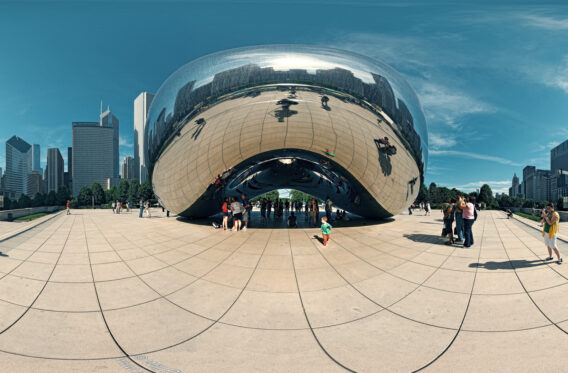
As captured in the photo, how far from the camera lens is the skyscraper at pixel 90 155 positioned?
158125 mm

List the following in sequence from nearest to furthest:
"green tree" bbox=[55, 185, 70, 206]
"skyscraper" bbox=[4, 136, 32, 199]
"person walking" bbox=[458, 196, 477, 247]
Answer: "person walking" bbox=[458, 196, 477, 247] → "green tree" bbox=[55, 185, 70, 206] → "skyscraper" bbox=[4, 136, 32, 199]

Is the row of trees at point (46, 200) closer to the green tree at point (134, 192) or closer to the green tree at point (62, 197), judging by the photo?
the green tree at point (62, 197)

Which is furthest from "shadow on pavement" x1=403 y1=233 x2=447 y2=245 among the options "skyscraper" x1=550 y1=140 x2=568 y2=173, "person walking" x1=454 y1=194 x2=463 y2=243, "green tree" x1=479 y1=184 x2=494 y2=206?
"skyscraper" x1=550 y1=140 x2=568 y2=173

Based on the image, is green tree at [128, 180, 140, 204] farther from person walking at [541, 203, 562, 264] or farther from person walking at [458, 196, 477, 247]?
person walking at [541, 203, 562, 264]

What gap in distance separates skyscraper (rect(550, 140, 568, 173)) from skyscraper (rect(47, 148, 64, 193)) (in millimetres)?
302823

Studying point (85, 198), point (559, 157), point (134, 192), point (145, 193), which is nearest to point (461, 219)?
point (145, 193)

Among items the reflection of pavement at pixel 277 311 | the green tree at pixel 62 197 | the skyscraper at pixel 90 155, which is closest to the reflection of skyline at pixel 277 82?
the reflection of pavement at pixel 277 311

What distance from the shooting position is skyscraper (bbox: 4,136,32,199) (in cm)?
16206

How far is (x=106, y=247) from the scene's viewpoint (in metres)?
5.26

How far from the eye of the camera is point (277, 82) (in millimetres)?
6520

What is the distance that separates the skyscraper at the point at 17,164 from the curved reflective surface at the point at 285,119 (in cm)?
22765

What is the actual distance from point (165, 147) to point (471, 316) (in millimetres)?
8687

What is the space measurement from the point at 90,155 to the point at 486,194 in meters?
206

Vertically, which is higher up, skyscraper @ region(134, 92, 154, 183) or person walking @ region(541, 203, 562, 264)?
skyscraper @ region(134, 92, 154, 183)
